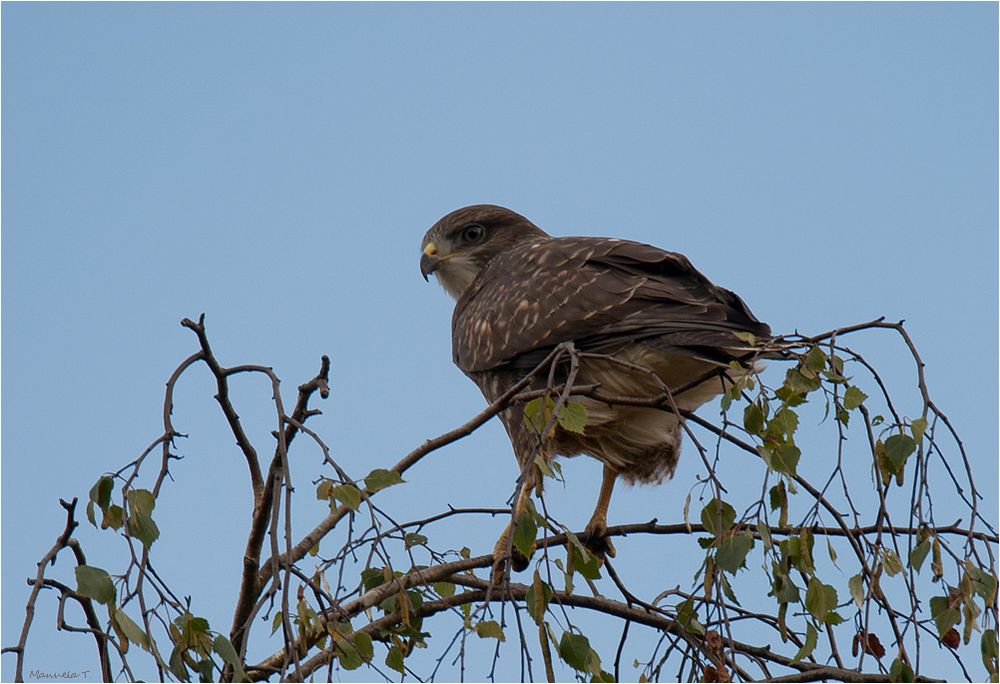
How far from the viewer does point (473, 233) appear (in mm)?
6285

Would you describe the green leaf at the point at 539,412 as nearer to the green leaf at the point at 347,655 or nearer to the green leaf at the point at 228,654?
the green leaf at the point at 347,655

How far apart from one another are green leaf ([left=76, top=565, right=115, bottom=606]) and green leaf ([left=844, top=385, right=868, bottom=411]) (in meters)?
1.65

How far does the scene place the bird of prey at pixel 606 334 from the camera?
4277 millimetres

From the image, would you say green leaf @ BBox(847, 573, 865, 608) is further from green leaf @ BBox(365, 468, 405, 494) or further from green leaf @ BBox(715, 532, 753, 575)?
green leaf @ BBox(365, 468, 405, 494)

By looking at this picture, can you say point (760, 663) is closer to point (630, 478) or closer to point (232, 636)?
point (232, 636)

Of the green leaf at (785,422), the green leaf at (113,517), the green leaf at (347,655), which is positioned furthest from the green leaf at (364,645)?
the green leaf at (785,422)

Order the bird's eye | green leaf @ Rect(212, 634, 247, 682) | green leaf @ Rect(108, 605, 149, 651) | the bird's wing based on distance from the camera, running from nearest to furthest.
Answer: green leaf @ Rect(108, 605, 149, 651)
green leaf @ Rect(212, 634, 247, 682)
the bird's wing
the bird's eye

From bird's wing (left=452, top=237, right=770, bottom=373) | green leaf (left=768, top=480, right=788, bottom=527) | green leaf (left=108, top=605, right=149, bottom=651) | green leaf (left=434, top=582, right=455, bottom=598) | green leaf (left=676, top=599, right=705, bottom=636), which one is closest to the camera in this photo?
green leaf (left=108, top=605, right=149, bottom=651)

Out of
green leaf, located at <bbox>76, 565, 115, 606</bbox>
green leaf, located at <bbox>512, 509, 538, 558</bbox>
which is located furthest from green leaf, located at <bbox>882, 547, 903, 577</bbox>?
green leaf, located at <bbox>76, 565, 115, 606</bbox>

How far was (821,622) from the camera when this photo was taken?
2748 mm

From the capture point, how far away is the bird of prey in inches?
168

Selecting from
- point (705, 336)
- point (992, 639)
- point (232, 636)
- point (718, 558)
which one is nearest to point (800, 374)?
point (718, 558)

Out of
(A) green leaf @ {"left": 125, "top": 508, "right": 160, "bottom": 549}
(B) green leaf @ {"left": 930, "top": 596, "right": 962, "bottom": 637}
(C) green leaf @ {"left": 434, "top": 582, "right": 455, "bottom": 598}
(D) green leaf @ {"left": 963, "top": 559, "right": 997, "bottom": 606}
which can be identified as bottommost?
(B) green leaf @ {"left": 930, "top": 596, "right": 962, "bottom": 637}

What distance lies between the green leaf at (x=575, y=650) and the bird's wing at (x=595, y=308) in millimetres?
1523
